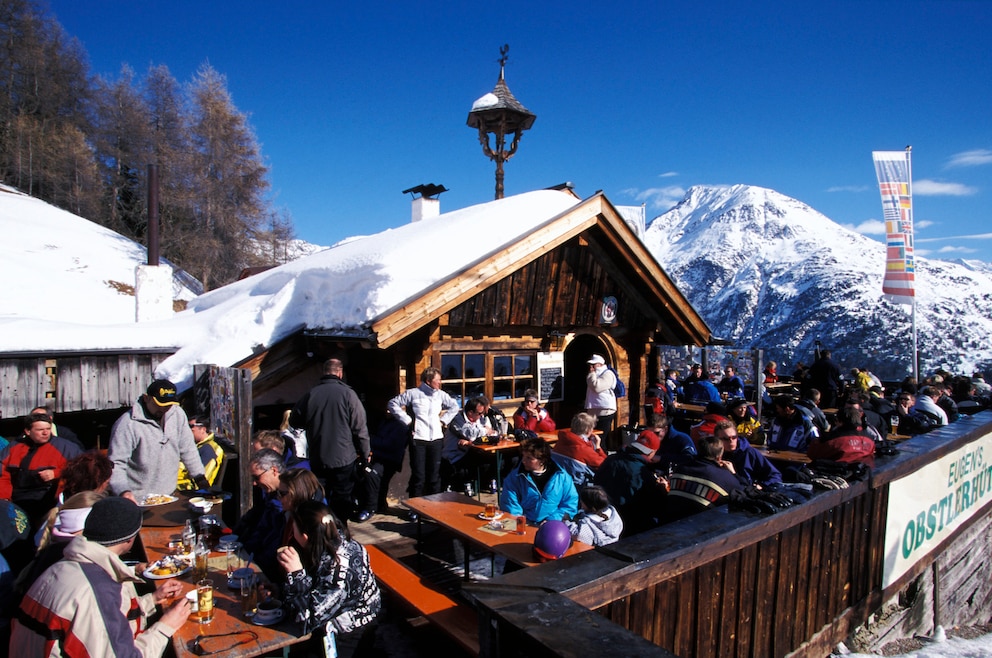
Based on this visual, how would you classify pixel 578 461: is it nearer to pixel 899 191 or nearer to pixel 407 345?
pixel 407 345

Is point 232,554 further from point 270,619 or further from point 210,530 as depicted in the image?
point 270,619

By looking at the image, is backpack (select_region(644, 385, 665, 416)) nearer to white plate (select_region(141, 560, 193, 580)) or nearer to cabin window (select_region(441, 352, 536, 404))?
cabin window (select_region(441, 352, 536, 404))

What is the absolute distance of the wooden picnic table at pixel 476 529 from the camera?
4.10 m

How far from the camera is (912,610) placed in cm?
597

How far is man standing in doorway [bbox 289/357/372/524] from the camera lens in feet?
20.5

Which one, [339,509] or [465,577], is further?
[339,509]

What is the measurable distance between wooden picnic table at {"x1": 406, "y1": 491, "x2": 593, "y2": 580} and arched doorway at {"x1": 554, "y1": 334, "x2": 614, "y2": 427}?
6421 millimetres

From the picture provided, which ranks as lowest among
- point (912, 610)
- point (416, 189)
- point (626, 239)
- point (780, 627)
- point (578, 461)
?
point (912, 610)

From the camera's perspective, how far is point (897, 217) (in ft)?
51.3

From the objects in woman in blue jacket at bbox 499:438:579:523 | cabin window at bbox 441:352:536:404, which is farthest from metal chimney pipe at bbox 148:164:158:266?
woman in blue jacket at bbox 499:438:579:523

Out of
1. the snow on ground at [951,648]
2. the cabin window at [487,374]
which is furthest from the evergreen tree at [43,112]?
the snow on ground at [951,648]

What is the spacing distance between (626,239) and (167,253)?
23.4 meters

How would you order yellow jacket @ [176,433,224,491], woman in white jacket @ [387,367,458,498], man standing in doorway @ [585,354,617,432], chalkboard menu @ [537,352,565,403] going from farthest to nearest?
1. chalkboard menu @ [537,352,565,403]
2. man standing in doorway @ [585,354,617,432]
3. woman in white jacket @ [387,367,458,498]
4. yellow jacket @ [176,433,224,491]

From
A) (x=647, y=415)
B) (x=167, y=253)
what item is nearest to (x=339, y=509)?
(x=647, y=415)
